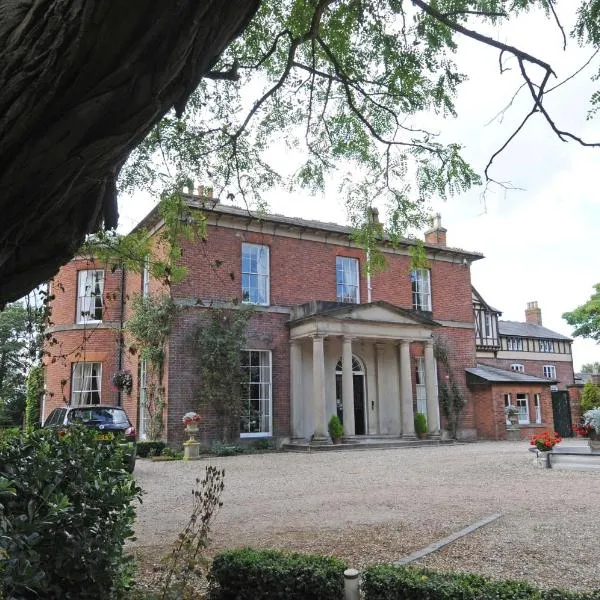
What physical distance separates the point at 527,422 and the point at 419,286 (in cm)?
722

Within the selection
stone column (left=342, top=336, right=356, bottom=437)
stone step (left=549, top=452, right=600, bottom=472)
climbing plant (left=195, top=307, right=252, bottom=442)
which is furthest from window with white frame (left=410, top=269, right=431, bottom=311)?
stone step (left=549, top=452, right=600, bottom=472)

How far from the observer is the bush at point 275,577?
12.4 ft

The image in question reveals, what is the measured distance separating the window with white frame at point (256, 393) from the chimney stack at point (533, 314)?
107ft

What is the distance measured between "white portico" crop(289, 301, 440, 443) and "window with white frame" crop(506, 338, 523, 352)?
1902 cm

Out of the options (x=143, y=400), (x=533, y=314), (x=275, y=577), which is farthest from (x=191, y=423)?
(x=533, y=314)

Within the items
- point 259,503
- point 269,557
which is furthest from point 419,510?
point 269,557

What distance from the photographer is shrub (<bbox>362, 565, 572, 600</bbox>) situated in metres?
3.33

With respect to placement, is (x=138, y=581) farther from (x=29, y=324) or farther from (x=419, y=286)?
(x=419, y=286)

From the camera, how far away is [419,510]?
7.65 meters

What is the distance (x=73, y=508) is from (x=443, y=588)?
88.3 inches

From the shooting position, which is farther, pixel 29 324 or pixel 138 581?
pixel 29 324

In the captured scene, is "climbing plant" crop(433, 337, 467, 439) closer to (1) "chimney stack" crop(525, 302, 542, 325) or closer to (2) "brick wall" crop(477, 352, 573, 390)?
(2) "brick wall" crop(477, 352, 573, 390)

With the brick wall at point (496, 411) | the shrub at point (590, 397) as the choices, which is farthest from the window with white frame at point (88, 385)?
the shrub at point (590, 397)

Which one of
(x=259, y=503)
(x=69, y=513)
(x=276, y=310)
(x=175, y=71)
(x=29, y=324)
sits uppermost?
(x=276, y=310)
